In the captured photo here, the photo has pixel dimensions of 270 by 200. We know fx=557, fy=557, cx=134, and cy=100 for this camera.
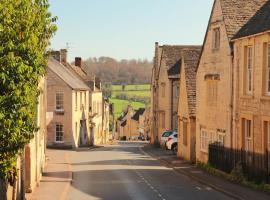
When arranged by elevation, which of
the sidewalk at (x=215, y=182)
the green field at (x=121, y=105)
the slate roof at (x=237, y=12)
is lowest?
the sidewalk at (x=215, y=182)

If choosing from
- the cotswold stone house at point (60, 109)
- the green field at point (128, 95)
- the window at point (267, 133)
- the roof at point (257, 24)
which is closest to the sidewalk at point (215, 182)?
the window at point (267, 133)

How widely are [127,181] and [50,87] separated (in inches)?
1062

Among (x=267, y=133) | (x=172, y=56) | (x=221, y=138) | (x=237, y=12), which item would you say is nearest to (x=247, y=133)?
(x=267, y=133)

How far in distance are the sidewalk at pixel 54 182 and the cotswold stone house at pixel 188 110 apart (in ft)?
26.3

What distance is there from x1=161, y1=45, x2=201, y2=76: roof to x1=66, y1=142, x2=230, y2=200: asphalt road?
17505mm

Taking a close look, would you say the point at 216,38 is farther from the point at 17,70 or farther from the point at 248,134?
the point at 17,70

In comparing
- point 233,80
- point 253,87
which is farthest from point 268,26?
point 233,80

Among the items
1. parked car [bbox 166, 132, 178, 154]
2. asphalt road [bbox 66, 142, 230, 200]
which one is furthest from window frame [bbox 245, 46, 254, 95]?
parked car [bbox 166, 132, 178, 154]

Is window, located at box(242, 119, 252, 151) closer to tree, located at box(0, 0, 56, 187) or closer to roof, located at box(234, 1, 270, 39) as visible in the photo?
roof, located at box(234, 1, 270, 39)

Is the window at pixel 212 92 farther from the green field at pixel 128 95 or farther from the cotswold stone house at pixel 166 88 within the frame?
the green field at pixel 128 95

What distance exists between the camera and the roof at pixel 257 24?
24.3 m

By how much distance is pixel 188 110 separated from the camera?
3709cm

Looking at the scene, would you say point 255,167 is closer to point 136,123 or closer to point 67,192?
point 67,192

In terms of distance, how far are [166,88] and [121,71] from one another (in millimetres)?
124514
